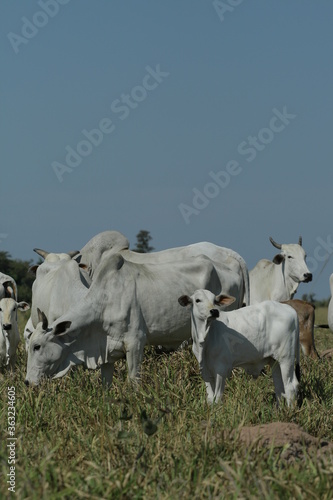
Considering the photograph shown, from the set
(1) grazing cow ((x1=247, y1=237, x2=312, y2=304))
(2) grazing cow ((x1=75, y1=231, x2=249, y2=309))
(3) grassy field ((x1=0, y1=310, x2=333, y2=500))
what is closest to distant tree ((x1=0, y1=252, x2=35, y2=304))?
(1) grazing cow ((x1=247, y1=237, x2=312, y2=304))

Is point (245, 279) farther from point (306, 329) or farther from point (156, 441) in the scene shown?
point (156, 441)

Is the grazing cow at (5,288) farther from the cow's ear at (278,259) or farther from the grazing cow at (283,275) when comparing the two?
the cow's ear at (278,259)

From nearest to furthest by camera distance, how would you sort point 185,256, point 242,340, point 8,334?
1. point 242,340
2. point 8,334
3. point 185,256

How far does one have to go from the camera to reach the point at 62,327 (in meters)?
8.57

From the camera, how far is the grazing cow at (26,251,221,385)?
8633 millimetres

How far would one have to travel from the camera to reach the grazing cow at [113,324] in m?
8.63

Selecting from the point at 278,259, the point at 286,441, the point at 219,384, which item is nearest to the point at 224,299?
the point at 219,384

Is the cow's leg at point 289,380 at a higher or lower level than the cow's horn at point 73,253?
lower

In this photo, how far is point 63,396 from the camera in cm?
798

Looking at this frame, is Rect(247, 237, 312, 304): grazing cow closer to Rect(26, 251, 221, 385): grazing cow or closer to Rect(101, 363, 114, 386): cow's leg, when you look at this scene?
Rect(26, 251, 221, 385): grazing cow

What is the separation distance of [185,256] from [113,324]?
2.53 m

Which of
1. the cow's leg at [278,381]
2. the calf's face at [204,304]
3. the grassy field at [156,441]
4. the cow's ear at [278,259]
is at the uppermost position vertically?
the cow's ear at [278,259]

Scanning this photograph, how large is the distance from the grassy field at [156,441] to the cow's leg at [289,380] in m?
0.22

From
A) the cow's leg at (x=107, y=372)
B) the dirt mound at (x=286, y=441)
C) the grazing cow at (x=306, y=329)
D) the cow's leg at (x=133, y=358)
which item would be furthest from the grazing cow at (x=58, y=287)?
the dirt mound at (x=286, y=441)
